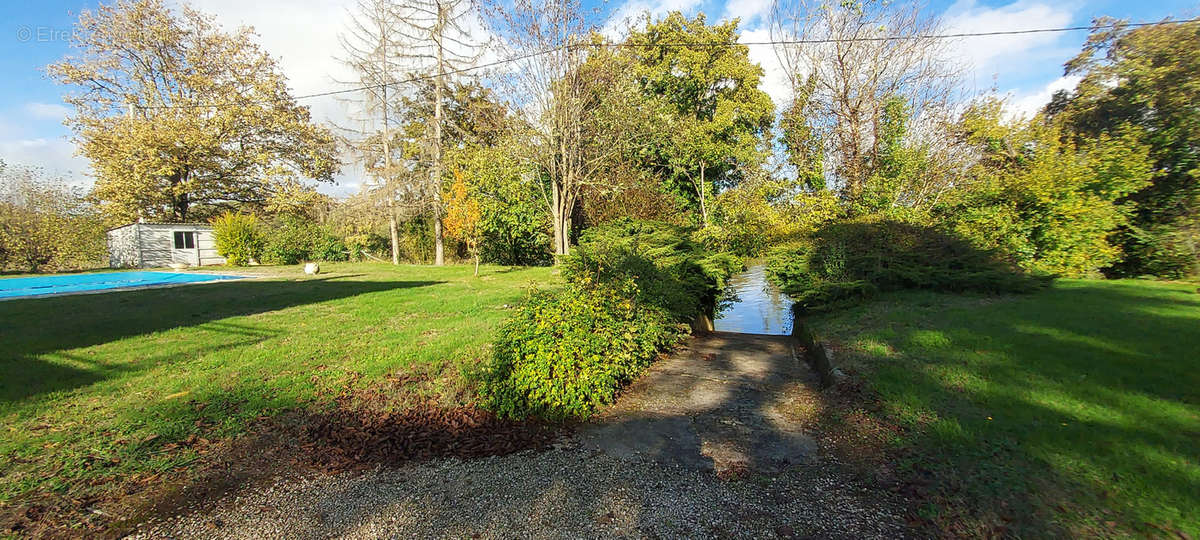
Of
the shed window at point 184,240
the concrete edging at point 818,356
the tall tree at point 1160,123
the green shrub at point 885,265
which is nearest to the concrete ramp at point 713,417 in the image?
Answer: the concrete edging at point 818,356

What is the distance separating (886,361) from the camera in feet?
14.6

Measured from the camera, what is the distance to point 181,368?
493cm

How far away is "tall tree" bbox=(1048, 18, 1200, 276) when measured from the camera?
7.90 meters

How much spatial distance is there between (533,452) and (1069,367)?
14.5 ft

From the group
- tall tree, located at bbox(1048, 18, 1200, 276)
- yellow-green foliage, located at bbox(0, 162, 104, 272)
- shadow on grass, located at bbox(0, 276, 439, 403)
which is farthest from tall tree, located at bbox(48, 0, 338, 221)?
tall tree, located at bbox(1048, 18, 1200, 276)

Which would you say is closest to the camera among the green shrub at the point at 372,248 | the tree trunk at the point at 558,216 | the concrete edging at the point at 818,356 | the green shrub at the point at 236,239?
the concrete edging at the point at 818,356

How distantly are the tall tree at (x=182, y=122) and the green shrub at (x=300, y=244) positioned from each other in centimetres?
388

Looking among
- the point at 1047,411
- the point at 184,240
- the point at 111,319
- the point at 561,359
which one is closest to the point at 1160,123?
the point at 1047,411

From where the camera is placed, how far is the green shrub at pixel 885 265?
→ 6848 mm

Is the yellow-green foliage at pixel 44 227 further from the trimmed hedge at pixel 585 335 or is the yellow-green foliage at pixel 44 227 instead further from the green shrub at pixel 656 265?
the trimmed hedge at pixel 585 335

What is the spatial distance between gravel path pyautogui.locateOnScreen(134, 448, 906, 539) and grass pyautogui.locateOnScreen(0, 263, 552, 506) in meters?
1.14

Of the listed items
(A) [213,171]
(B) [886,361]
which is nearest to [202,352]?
(B) [886,361]

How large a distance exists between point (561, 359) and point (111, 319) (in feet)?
27.8

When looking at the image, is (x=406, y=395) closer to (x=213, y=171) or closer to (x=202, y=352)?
(x=202, y=352)
